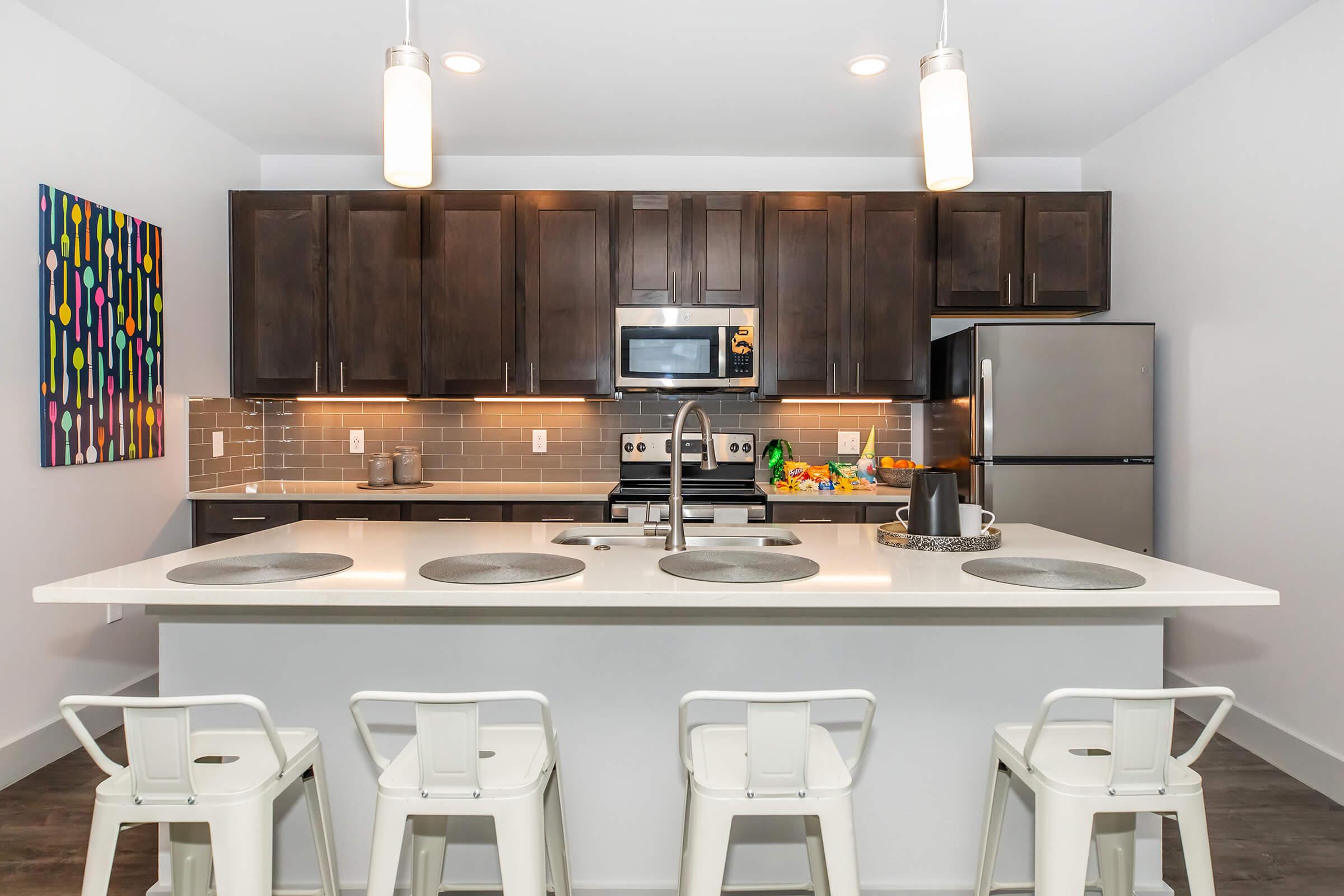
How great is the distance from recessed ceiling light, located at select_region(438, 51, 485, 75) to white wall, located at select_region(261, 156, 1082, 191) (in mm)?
1002

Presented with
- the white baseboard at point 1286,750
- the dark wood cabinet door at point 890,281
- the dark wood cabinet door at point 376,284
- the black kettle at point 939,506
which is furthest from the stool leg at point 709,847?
the dark wood cabinet door at point 376,284

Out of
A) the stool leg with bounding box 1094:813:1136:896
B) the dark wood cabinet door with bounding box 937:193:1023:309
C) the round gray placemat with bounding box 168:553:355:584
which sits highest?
the dark wood cabinet door with bounding box 937:193:1023:309

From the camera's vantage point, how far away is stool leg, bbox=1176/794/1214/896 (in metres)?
1.40

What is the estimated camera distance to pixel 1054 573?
1697 millimetres

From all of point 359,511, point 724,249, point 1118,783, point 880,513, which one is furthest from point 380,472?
point 1118,783

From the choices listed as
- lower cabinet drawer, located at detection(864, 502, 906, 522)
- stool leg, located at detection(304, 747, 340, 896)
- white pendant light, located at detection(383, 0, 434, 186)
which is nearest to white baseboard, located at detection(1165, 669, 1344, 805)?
lower cabinet drawer, located at detection(864, 502, 906, 522)

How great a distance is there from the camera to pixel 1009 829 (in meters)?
1.86

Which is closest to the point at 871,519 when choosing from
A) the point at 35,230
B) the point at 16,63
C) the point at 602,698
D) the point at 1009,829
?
the point at 1009,829

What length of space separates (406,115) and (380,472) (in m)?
2.58

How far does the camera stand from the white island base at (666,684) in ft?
5.95

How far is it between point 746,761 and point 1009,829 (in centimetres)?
86

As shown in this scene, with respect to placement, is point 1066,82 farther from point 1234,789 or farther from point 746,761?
point 746,761

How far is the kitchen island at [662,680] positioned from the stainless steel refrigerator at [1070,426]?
1580 millimetres

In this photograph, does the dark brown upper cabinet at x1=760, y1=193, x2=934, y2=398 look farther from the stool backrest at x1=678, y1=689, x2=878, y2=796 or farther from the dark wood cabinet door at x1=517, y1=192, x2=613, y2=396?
the stool backrest at x1=678, y1=689, x2=878, y2=796
